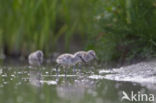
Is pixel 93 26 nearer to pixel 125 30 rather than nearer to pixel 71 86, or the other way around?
pixel 125 30

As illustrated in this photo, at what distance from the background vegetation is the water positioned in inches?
45.3

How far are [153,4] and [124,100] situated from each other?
4.06 m

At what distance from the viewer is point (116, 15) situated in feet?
33.0

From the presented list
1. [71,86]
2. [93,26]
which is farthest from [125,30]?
[71,86]

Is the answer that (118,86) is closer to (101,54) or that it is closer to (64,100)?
(64,100)

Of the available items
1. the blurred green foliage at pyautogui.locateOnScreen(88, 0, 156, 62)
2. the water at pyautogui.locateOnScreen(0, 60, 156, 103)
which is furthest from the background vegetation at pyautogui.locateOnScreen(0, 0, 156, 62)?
the water at pyautogui.locateOnScreen(0, 60, 156, 103)

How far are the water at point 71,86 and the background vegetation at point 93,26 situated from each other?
3.78 feet

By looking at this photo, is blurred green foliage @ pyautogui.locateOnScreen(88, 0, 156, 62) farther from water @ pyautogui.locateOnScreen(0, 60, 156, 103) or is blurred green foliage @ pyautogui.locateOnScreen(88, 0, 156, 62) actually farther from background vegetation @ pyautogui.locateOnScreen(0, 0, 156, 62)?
water @ pyautogui.locateOnScreen(0, 60, 156, 103)

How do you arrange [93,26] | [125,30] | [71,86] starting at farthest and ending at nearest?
[93,26]
[125,30]
[71,86]

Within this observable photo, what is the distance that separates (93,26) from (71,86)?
13.9 feet

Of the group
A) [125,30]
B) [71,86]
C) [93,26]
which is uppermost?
→ [93,26]

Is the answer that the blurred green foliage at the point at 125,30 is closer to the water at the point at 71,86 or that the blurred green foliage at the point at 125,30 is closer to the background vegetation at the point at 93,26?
the background vegetation at the point at 93,26

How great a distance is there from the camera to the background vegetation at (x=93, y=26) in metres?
9.43

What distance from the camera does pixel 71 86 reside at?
7066 millimetres
